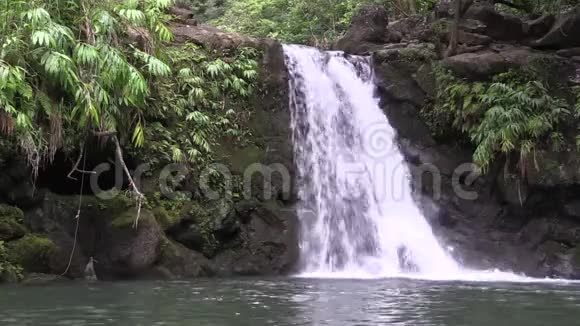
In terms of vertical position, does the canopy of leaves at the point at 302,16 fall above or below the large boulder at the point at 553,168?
above

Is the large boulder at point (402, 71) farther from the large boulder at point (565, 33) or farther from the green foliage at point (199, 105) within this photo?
the green foliage at point (199, 105)

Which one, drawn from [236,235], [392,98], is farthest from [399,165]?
[236,235]

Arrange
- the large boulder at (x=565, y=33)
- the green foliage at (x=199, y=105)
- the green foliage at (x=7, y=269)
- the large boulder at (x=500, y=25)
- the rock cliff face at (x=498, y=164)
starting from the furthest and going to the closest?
the large boulder at (x=500, y=25), the large boulder at (x=565, y=33), the rock cliff face at (x=498, y=164), the green foliage at (x=199, y=105), the green foliage at (x=7, y=269)

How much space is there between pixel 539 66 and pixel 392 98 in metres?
3.61

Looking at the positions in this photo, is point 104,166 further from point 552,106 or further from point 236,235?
point 552,106

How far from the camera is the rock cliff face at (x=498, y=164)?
47.1ft

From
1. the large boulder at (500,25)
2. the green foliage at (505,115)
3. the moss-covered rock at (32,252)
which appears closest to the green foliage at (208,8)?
the large boulder at (500,25)

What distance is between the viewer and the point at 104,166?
12336 mm

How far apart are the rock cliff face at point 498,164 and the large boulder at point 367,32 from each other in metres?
0.45

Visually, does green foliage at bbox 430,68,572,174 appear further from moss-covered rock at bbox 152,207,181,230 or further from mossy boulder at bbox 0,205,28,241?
mossy boulder at bbox 0,205,28,241

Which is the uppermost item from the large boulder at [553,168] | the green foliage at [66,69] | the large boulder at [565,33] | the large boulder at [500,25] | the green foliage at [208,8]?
the green foliage at [208,8]

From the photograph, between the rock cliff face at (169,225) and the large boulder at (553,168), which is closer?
the rock cliff face at (169,225)

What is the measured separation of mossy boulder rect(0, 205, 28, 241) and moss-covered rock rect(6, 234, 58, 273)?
0.40 ft

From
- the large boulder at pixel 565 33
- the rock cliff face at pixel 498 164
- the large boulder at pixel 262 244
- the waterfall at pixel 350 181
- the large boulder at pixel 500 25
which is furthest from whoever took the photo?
the large boulder at pixel 500 25
